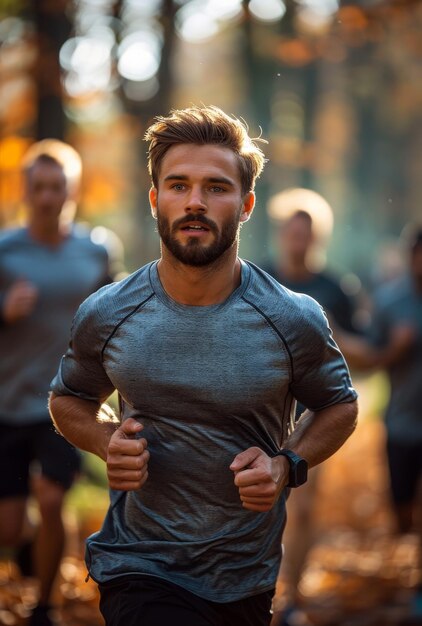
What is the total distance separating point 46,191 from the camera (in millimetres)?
7414

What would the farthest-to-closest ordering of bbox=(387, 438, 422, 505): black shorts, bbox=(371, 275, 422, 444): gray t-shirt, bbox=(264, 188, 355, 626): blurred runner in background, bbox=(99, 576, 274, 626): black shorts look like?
1. bbox=(387, 438, 422, 505): black shorts
2. bbox=(371, 275, 422, 444): gray t-shirt
3. bbox=(264, 188, 355, 626): blurred runner in background
4. bbox=(99, 576, 274, 626): black shorts

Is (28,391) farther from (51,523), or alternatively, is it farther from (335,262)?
(335,262)

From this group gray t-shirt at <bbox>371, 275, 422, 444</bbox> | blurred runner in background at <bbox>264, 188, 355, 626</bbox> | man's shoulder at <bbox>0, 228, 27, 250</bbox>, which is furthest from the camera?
gray t-shirt at <bbox>371, 275, 422, 444</bbox>

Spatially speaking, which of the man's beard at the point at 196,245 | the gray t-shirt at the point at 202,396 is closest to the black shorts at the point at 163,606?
the gray t-shirt at the point at 202,396

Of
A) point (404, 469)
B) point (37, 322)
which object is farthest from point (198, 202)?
point (404, 469)

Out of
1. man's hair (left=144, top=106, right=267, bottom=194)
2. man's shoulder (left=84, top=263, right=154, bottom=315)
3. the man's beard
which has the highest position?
man's hair (left=144, top=106, right=267, bottom=194)

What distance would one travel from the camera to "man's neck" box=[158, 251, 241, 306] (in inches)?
167

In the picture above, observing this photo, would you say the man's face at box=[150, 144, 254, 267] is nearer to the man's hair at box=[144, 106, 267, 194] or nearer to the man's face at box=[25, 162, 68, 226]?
the man's hair at box=[144, 106, 267, 194]

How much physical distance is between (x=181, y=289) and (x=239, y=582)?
3.55 feet

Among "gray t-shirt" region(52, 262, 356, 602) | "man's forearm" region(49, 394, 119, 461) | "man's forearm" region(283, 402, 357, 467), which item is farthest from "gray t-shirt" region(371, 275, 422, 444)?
"man's forearm" region(49, 394, 119, 461)

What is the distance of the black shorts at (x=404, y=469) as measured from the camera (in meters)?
9.12

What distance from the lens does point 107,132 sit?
63.1 feet

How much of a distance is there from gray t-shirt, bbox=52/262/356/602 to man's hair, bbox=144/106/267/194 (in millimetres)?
414

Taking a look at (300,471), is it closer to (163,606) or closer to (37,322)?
(163,606)
